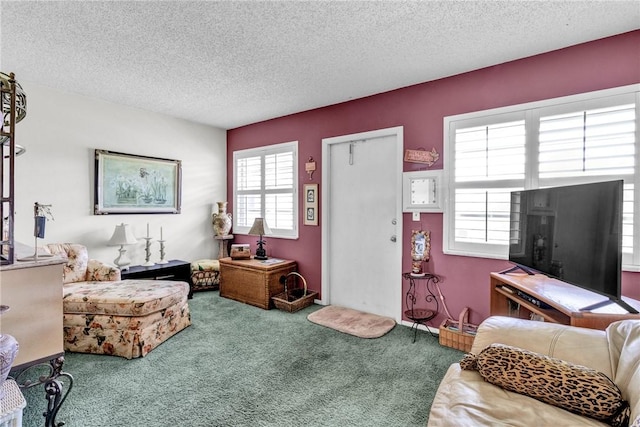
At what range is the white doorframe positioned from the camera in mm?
3271

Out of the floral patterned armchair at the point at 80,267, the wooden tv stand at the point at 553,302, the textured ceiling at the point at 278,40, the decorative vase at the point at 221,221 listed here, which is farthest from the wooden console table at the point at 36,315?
the decorative vase at the point at 221,221

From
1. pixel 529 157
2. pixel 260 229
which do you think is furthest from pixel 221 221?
pixel 529 157

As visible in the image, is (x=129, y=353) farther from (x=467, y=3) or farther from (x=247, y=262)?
(x=467, y=3)

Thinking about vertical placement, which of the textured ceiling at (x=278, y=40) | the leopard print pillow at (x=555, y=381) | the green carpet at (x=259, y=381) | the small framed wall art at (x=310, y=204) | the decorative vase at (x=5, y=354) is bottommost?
the green carpet at (x=259, y=381)

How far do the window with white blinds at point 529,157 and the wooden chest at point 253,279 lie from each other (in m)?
2.00

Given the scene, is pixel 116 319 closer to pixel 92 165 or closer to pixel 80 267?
pixel 80 267

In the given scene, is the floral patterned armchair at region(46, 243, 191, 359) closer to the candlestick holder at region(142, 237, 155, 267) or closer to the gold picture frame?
the candlestick holder at region(142, 237, 155, 267)

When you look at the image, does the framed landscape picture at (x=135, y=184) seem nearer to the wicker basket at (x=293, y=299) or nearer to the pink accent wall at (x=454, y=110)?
the pink accent wall at (x=454, y=110)

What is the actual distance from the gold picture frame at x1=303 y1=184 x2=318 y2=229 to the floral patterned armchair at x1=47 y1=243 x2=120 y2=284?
2.20m

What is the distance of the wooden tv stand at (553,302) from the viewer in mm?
1550

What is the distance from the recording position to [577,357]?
1.34 metres

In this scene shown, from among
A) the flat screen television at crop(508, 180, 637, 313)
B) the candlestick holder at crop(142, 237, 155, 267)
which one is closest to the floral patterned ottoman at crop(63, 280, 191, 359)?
the candlestick holder at crop(142, 237, 155, 267)

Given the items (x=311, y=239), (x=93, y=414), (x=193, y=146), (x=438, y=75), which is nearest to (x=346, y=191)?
(x=311, y=239)

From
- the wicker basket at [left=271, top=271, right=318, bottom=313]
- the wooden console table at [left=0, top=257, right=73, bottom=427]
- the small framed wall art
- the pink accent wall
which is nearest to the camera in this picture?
the wooden console table at [left=0, top=257, right=73, bottom=427]
